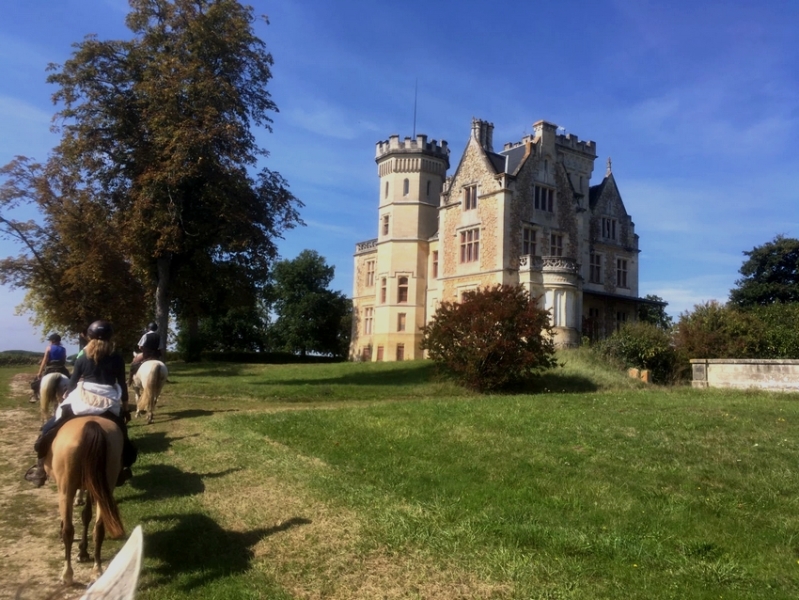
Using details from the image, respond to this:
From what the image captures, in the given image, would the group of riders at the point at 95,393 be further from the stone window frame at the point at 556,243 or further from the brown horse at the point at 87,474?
the stone window frame at the point at 556,243

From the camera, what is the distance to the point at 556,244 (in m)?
41.8

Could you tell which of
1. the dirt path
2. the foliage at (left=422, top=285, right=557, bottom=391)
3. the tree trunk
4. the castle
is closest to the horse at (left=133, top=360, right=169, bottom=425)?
the dirt path

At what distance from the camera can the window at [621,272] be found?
4616cm

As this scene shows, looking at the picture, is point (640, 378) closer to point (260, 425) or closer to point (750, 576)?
point (260, 425)

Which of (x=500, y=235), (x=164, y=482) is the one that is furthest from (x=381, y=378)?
(x=164, y=482)

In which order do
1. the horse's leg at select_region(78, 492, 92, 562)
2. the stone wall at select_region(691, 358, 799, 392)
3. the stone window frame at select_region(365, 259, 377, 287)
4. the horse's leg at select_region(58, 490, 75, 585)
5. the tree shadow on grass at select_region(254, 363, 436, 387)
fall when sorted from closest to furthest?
the horse's leg at select_region(58, 490, 75, 585)
the horse's leg at select_region(78, 492, 92, 562)
the stone wall at select_region(691, 358, 799, 392)
the tree shadow on grass at select_region(254, 363, 436, 387)
the stone window frame at select_region(365, 259, 377, 287)

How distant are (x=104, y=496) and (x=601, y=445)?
7.23 meters

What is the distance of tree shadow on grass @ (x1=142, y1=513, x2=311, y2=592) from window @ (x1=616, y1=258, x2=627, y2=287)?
42117 mm

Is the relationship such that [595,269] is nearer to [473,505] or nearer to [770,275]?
[770,275]

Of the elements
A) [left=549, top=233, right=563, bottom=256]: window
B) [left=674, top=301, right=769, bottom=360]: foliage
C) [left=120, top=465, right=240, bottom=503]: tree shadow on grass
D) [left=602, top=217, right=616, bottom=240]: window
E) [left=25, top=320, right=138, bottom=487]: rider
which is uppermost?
[left=602, top=217, right=616, bottom=240]: window

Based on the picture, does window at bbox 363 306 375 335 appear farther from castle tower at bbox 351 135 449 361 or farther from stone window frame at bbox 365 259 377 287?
castle tower at bbox 351 135 449 361

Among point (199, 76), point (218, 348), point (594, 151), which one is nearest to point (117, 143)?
point (199, 76)

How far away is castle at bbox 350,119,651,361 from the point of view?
3881cm

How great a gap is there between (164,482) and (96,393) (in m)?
2.86
